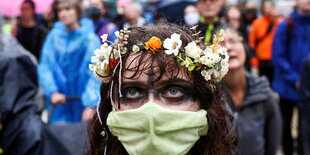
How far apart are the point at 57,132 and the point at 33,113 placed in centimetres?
26

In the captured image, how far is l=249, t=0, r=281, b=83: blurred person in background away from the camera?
27.6ft

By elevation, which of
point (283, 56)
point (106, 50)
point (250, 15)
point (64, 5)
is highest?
point (64, 5)

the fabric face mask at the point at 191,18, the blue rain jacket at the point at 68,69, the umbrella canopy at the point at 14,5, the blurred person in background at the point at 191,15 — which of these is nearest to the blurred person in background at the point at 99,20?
the umbrella canopy at the point at 14,5

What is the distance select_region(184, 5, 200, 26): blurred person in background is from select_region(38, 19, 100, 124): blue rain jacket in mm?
1051

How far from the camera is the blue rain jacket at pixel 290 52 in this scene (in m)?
6.17

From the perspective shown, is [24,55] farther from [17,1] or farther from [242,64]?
[17,1]

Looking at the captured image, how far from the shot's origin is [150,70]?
2332 mm

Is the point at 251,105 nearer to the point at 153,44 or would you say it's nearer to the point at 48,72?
the point at 153,44

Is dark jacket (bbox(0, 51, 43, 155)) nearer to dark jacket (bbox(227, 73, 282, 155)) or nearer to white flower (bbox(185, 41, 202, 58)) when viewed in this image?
dark jacket (bbox(227, 73, 282, 155))

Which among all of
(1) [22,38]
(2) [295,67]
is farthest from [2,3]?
(2) [295,67]

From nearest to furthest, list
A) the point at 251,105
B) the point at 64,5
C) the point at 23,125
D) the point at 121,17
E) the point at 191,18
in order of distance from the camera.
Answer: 1. the point at 23,125
2. the point at 251,105
3. the point at 64,5
4. the point at 191,18
5. the point at 121,17

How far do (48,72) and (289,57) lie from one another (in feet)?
9.52

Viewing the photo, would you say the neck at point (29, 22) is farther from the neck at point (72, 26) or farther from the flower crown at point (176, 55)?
the flower crown at point (176, 55)

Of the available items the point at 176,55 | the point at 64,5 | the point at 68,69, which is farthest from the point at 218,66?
the point at 64,5
